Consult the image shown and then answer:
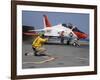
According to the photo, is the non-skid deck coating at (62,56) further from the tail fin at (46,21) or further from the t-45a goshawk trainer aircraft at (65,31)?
the tail fin at (46,21)

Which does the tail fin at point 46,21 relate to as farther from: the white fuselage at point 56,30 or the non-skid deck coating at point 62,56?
the non-skid deck coating at point 62,56

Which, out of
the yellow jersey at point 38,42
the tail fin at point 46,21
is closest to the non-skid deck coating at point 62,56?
the yellow jersey at point 38,42

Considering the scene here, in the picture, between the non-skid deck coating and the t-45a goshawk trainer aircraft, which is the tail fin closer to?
the t-45a goshawk trainer aircraft

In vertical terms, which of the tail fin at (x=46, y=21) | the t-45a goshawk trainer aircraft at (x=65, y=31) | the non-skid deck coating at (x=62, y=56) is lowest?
the non-skid deck coating at (x=62, y=56)

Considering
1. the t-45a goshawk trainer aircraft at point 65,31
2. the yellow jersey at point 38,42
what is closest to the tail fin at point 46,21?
the t-45a goshawk trainer aircraft at point 65,31

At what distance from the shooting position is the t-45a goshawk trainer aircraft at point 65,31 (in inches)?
78.7

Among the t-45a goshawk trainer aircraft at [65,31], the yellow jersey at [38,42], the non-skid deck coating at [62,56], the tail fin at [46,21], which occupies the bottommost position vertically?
the non-skid deck coating at [62,56]

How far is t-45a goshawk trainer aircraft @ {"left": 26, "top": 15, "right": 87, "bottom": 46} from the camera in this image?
2.00 metres

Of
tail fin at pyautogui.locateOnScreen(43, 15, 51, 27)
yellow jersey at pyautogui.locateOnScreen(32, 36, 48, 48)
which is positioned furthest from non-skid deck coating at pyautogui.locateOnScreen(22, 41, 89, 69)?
tail fin at pyautogui.locateOnScreen(43, 15, 51, 27)

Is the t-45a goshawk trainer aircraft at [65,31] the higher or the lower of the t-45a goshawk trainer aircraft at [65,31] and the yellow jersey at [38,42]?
the higher

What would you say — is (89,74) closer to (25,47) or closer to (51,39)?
(51,39)

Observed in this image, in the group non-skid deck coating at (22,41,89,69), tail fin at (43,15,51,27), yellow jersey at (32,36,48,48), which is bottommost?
non-skid deck coating at (22,41,89,69)

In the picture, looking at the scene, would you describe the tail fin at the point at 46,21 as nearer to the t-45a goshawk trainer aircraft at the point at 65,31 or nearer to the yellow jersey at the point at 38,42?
the t-45a goshawk trainer aircraft at the point at 65,31

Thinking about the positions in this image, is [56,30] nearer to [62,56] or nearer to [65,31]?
[65,31]
